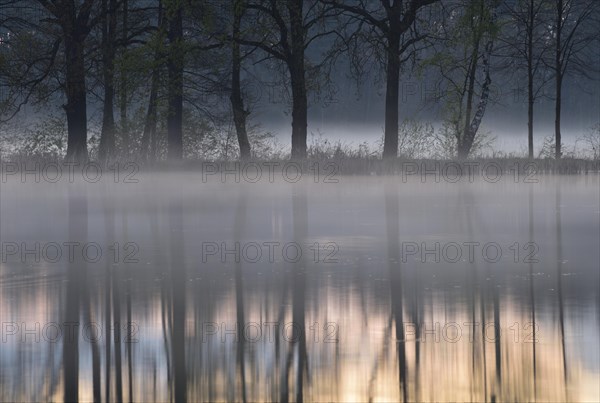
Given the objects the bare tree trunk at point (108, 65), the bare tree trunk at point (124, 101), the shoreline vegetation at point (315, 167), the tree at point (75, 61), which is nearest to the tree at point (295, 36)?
the shoreline vegetation at point (315, 167)

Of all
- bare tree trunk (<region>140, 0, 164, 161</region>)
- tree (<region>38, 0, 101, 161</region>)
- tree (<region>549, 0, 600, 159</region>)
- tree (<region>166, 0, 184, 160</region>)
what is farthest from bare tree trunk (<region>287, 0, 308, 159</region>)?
tree (<region>549, 0, 600, 159</region>)

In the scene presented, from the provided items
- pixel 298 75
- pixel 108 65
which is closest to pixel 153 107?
pixel 108 65

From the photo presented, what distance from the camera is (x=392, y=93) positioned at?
3381cm

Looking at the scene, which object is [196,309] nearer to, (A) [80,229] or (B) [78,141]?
(A) [80,229]

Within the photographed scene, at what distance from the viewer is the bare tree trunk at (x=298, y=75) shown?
107 ft

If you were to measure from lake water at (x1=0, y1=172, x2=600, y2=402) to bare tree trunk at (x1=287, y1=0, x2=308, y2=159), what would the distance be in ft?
50.5

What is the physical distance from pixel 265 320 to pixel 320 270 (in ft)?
9.53

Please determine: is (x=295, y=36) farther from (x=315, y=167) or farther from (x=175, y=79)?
(x=315, y=167)

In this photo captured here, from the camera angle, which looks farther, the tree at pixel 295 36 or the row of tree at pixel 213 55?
the tree at pixel 295 36

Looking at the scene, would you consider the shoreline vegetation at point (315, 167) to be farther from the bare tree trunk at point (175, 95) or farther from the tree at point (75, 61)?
the bare tree trunk at point (175, 95)

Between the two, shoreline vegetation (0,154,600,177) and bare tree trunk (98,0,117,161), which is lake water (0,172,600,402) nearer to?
shoreline vegetation (0,154,600,177)

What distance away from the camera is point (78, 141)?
35406 mm

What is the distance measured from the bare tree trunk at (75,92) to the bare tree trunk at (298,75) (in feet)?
18.6

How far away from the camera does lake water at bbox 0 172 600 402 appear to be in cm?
600
